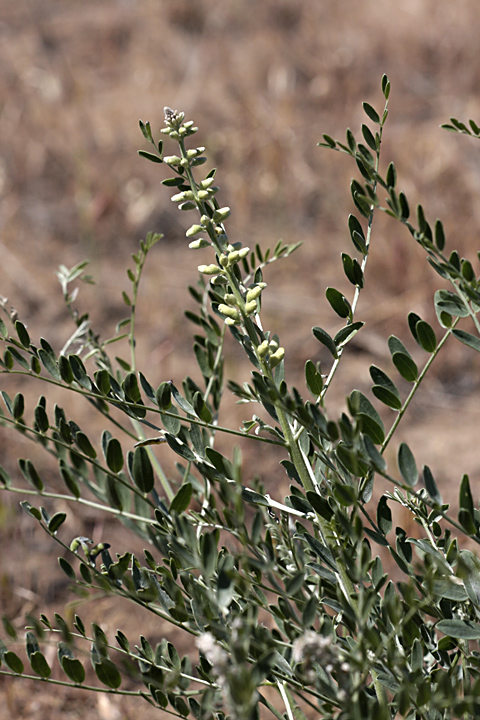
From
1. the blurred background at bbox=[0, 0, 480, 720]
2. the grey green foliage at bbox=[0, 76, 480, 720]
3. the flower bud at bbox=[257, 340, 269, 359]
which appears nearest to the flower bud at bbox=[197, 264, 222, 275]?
the grey green foliage at bbox=[0, 76, 480, 720]

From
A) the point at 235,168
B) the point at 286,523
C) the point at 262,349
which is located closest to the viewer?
the point at 262,349

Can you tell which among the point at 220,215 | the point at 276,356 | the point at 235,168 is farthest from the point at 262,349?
the point at 235,168

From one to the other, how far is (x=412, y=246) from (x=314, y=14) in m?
Answer: 2.78

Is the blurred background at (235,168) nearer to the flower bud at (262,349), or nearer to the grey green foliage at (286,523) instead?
the grey green foliage at (286,523)

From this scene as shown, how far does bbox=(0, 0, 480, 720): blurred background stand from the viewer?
8.79ft

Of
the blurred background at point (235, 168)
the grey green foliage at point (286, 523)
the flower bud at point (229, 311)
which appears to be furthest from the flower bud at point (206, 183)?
the blurred background at point (235, 168)

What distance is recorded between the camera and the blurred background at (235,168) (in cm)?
268

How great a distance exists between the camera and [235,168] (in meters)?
3.82

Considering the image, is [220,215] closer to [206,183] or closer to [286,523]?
[206,183]

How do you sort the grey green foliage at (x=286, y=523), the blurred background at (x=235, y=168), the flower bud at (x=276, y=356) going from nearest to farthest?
the grey green foliage at (x=286, y=523), the flower bud at (x=276, y=356), the blurred background at (x=235, y=168)

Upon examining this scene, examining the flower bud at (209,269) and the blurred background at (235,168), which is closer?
the flower bud at (209,269)

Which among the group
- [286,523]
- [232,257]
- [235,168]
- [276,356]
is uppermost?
[235,168]

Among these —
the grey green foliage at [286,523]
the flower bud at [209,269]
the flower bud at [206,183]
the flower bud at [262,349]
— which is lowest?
the grey green foliage at [286,523]

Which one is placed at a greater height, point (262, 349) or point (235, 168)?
point (235, 168)
